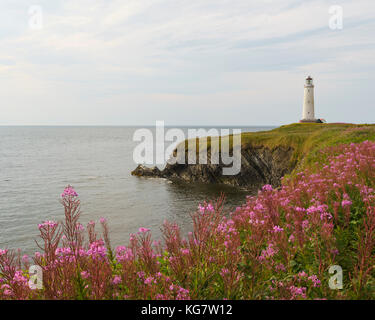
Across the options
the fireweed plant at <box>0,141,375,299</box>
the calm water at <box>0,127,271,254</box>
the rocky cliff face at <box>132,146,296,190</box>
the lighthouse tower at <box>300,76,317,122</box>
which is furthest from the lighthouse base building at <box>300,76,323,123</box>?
the fireweed plant at <box>0,141,375,299</box>

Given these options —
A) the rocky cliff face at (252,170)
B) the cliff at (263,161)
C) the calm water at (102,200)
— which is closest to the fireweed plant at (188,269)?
the calm water at (102,200)

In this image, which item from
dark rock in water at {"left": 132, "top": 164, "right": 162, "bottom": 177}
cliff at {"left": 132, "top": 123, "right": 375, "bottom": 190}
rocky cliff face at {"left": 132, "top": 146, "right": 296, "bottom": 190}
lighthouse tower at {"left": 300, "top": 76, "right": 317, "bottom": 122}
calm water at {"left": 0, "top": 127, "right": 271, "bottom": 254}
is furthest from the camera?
lighthouse tower at {"left": 300, "top": 76, "right": 317, "bottom": 122}

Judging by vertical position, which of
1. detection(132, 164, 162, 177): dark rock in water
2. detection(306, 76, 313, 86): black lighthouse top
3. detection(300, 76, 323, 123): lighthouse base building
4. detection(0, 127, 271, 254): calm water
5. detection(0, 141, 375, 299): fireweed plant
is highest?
detection(306, 76, 313, 86): black lighthouse top

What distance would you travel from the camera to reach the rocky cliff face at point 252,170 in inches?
1432

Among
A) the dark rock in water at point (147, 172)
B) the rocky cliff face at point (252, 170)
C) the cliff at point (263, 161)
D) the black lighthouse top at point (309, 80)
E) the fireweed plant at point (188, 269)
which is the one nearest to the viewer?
the fireweed plant at point (188, 269)

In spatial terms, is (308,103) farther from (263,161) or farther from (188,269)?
(188,269)

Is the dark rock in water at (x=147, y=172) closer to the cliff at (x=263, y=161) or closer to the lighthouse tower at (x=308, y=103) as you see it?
the cliff at (x=263, y=161)

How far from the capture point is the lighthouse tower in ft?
263

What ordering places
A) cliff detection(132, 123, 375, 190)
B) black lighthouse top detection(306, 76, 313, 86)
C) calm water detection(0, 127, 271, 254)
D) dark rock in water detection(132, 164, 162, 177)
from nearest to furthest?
calm water detection(0, 127, 271, 254)
cliff detection(132, 123, 375, 190)
dark rock in water detection(132, 164, 162, 177)
black lighthouse top detection(306, 76, 313, 86)

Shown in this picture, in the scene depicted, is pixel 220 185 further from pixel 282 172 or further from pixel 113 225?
pixel 113 225

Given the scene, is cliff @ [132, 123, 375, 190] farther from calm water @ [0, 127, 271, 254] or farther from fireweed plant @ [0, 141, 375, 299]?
fireweed plant @ [0, 141, 375, 299]

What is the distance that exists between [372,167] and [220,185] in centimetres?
3267

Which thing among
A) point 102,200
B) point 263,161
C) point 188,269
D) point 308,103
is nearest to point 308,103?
point 308,103
